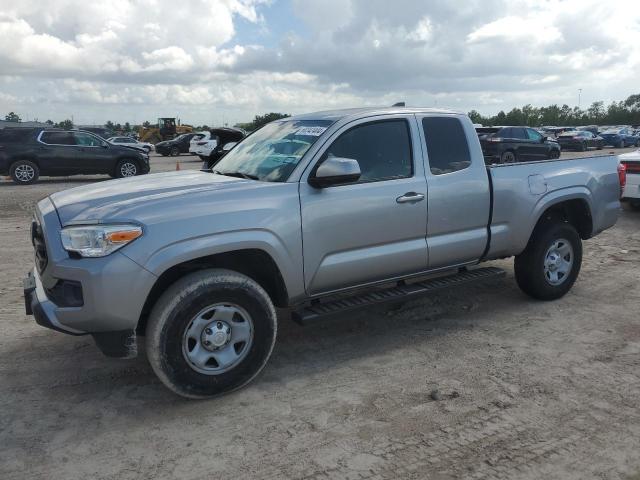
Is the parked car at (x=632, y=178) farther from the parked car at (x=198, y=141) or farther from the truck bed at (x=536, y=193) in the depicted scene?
the parked car at (x=198, y=141)

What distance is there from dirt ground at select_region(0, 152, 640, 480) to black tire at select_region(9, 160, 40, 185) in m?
12.0

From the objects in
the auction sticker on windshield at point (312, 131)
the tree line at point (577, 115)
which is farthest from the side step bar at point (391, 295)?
the tree line at point (577, 115)

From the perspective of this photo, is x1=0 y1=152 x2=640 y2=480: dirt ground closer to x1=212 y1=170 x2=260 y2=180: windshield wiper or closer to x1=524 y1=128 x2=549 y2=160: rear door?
x1=212 y1=170 x2=260 y2=180: windshield wiper

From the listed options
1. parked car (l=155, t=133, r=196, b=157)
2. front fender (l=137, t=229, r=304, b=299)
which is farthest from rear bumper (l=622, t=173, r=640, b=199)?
parked car (l=155, t=133, r=196, b=157)

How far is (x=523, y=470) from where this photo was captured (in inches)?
114

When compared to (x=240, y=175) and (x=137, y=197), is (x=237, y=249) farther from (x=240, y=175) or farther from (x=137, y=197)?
(x=240, y=175)

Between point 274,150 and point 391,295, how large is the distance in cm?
151

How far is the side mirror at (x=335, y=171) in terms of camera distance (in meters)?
3.83

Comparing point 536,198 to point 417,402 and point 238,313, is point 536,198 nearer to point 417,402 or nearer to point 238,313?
point 417,402

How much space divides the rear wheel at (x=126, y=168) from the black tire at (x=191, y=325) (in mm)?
14254

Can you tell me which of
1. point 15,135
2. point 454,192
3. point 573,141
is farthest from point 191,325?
point 573,141

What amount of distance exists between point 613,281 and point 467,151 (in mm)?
2839

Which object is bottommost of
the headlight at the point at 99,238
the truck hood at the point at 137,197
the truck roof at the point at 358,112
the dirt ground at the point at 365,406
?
the dirt ground at the point at 365,406

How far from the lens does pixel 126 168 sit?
17000 mm
